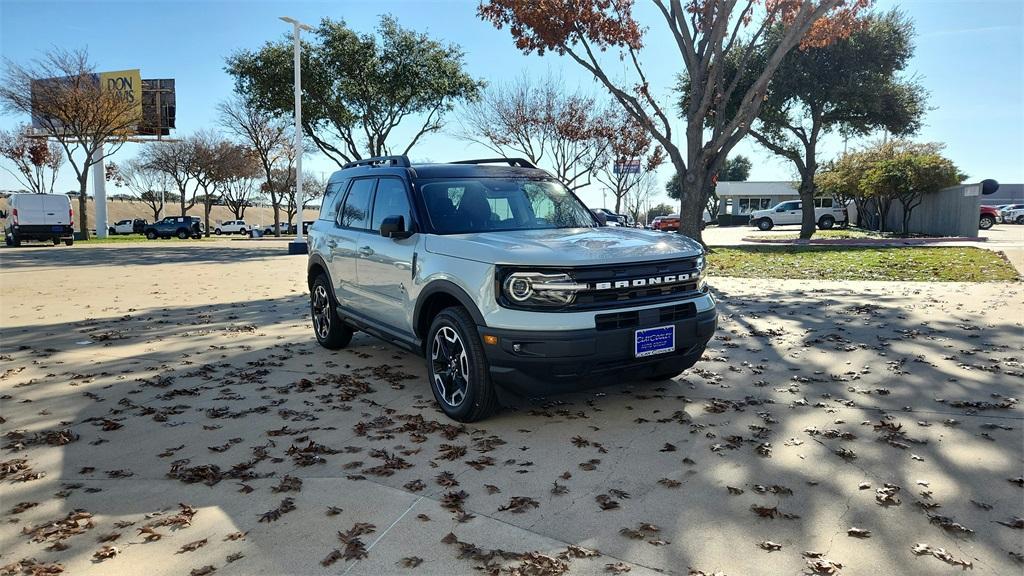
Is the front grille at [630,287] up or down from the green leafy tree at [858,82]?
down

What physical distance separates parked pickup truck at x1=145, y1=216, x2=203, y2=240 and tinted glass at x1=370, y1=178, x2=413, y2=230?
40.2 meters

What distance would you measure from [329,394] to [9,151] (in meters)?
58.5

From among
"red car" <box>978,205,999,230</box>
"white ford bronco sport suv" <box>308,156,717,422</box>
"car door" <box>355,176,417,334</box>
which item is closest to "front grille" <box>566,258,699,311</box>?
"white ford bronco sport suv" <box>308,156,717,422</box>

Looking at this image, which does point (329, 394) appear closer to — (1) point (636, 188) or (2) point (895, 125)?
(2) point (895, 125)

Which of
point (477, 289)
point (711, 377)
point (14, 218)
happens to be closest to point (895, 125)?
point (711, 377)

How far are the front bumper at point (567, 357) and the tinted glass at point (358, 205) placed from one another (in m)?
2.41

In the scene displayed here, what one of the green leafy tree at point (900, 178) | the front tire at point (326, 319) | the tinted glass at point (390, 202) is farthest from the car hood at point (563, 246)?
the green leafy tree at point (900, 178)

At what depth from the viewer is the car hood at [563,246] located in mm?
4047

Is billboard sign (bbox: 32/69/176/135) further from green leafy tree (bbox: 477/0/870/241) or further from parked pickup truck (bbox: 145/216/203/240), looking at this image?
green leafy tree (bbox: 477/0/870/241)

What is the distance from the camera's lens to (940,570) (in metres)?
2.60

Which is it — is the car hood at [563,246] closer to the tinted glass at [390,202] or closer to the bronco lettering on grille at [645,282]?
the bronco lettering on grille at [645,282]

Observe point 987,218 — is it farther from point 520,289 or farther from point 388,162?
point 520,289

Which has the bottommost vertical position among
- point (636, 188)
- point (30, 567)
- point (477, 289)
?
point (30, 567)

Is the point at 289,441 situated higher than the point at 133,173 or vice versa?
the point at 133,173
